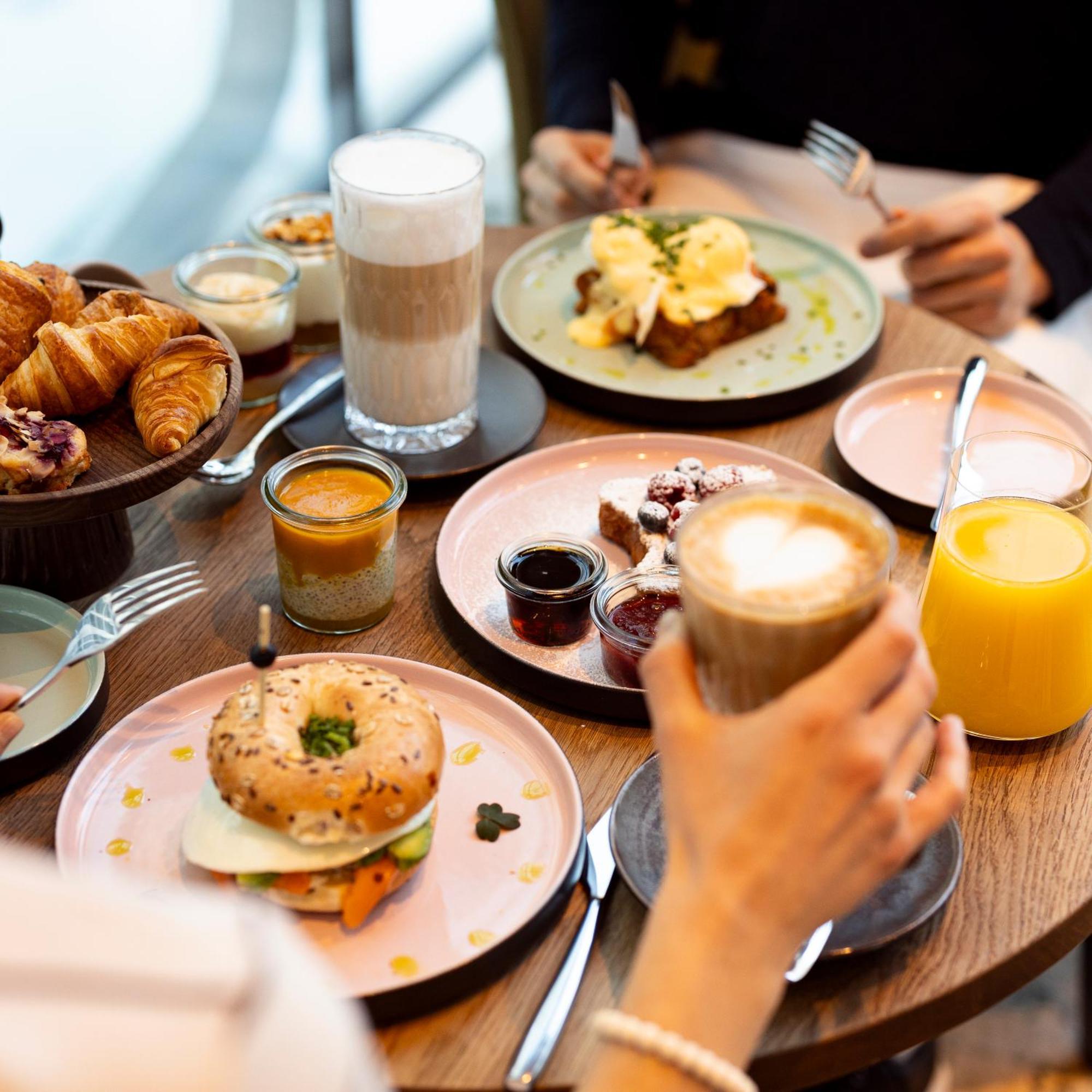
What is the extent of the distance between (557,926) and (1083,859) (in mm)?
585

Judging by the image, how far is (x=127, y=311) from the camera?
1.63m

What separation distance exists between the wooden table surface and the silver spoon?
0.04 meters

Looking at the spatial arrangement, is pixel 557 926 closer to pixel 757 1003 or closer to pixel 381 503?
pixel 757 1003

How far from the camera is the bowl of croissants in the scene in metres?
1.39

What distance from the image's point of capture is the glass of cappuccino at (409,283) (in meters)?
1.72

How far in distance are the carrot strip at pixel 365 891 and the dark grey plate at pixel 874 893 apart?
23 centimetres

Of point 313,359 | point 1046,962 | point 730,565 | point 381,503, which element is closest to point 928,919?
point 1046,962

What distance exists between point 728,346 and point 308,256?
78cm

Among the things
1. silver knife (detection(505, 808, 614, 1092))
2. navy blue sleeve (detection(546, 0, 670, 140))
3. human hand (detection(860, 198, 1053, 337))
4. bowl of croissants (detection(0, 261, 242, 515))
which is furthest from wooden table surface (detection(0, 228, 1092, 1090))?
navy blue sleeve (detection(546, 0, 670, 140))

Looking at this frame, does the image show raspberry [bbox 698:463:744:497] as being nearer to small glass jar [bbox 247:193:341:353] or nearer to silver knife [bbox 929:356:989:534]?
silver knife [bbox 929:356:989:534]

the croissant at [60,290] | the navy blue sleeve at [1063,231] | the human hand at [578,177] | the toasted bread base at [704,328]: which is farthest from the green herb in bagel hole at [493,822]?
the navy blue sleeve at [1063,231]

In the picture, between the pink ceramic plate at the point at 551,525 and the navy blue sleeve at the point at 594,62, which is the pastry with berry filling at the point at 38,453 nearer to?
the pink ceramic plate at the point at 551,525

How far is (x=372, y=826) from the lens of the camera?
3.74 ft

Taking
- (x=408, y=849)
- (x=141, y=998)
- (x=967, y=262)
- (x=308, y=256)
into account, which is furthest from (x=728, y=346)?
(x=141, y=998)
